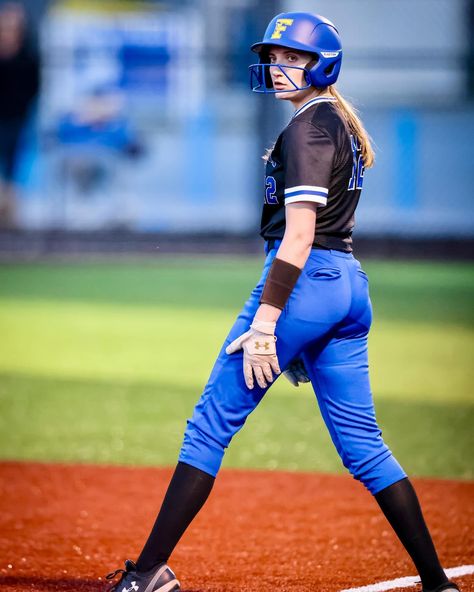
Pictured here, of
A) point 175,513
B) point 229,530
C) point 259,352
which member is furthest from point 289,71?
point 229,530

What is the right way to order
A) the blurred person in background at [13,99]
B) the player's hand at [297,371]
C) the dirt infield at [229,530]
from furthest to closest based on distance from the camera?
the blurred person in background at [13,99]
the dirt infield at [229,530]
the player's hand at [297,371]

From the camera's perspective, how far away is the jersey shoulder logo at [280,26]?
3569mm

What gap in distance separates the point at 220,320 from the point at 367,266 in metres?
6.10

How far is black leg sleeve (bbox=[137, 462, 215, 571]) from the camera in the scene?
351 centimetres

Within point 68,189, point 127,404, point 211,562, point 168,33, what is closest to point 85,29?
point 168,33

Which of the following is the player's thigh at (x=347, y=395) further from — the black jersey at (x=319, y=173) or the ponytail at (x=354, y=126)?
the ponytail at (x=354, y=126)

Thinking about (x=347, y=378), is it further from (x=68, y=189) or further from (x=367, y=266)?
(x=68, y=189)

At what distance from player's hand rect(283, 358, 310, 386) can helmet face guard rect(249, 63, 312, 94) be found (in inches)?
37.1

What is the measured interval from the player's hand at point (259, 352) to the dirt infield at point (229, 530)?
3.08ft

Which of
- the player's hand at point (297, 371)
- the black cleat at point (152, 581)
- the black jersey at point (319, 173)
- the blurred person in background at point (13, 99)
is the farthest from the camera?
the blurred person in background at point (13, 99)

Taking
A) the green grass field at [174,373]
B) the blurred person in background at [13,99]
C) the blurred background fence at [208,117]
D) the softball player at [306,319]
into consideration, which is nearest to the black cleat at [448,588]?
the softball player at [306,319]

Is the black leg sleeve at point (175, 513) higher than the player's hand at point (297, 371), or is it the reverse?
the player's hand at point (297, 371)

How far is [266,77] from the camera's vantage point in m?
3.71

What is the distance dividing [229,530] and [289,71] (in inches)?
86.2
